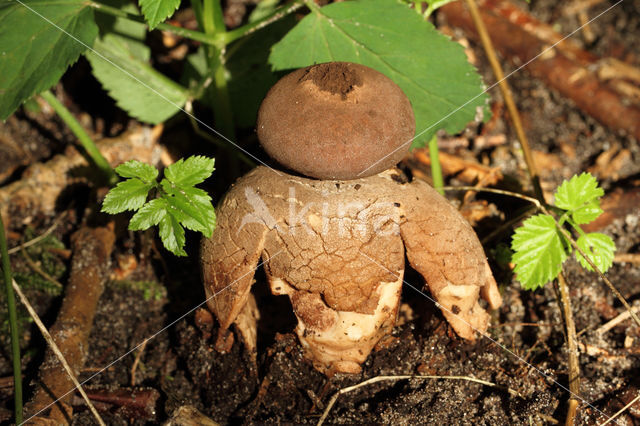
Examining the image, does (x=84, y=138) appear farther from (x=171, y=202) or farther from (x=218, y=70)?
(x=171, y=202)

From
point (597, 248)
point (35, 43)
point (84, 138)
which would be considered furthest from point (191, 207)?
point (597, 248)

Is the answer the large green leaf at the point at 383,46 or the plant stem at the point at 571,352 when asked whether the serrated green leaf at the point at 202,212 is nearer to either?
the large green leaf at the point at 383,46

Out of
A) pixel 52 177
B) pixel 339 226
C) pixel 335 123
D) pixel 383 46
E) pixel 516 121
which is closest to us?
pixel 335 123

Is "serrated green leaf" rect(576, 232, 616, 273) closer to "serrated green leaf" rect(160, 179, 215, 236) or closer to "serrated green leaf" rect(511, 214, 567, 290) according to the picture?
"serrated green leaf" rect(511, 214, 567, 290)

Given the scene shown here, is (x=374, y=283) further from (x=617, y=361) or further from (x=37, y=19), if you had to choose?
(x=37, y=19)

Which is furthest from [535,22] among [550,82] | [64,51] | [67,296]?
[67,296]
